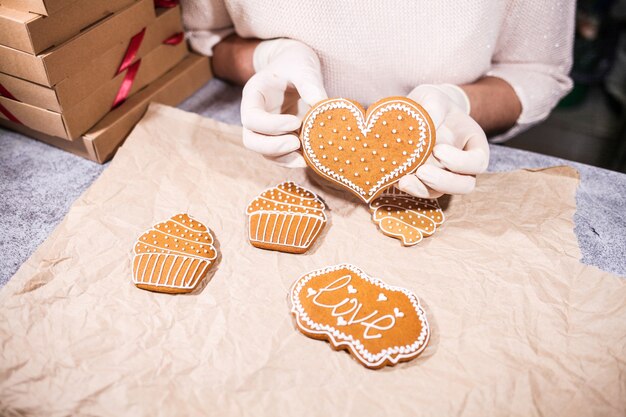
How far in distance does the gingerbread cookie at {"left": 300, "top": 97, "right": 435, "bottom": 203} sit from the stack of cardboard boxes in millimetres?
478

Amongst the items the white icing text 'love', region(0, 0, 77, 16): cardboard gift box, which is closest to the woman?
the white icing text 'love'

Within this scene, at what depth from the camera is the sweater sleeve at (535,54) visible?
1.07 metres

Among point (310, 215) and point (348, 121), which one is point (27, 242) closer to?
point (310, 215)

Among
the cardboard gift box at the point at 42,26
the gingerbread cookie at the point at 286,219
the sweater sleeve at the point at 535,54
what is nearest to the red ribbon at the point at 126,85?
the cardboard gift box at the point at 42,26

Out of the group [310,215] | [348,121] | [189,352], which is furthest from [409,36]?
[189,352]

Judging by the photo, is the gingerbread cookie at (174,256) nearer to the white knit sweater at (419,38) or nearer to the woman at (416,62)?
the woman at (416,62)

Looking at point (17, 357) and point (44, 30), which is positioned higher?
point (44, 30)

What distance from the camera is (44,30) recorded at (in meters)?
0.90

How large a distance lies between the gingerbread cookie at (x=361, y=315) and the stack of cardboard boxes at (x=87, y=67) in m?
0.59

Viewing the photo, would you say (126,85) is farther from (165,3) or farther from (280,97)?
(280,97)

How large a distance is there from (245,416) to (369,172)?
1.48ft

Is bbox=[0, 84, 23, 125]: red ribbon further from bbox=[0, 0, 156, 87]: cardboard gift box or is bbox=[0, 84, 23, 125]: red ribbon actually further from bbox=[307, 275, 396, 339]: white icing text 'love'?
bbox=[307, 275, 396, 339]: white icing text 'love'

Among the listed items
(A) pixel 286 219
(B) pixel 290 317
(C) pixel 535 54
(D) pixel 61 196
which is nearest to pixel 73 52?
(D) pixel 61 196

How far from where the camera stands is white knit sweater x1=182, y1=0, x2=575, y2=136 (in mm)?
996
